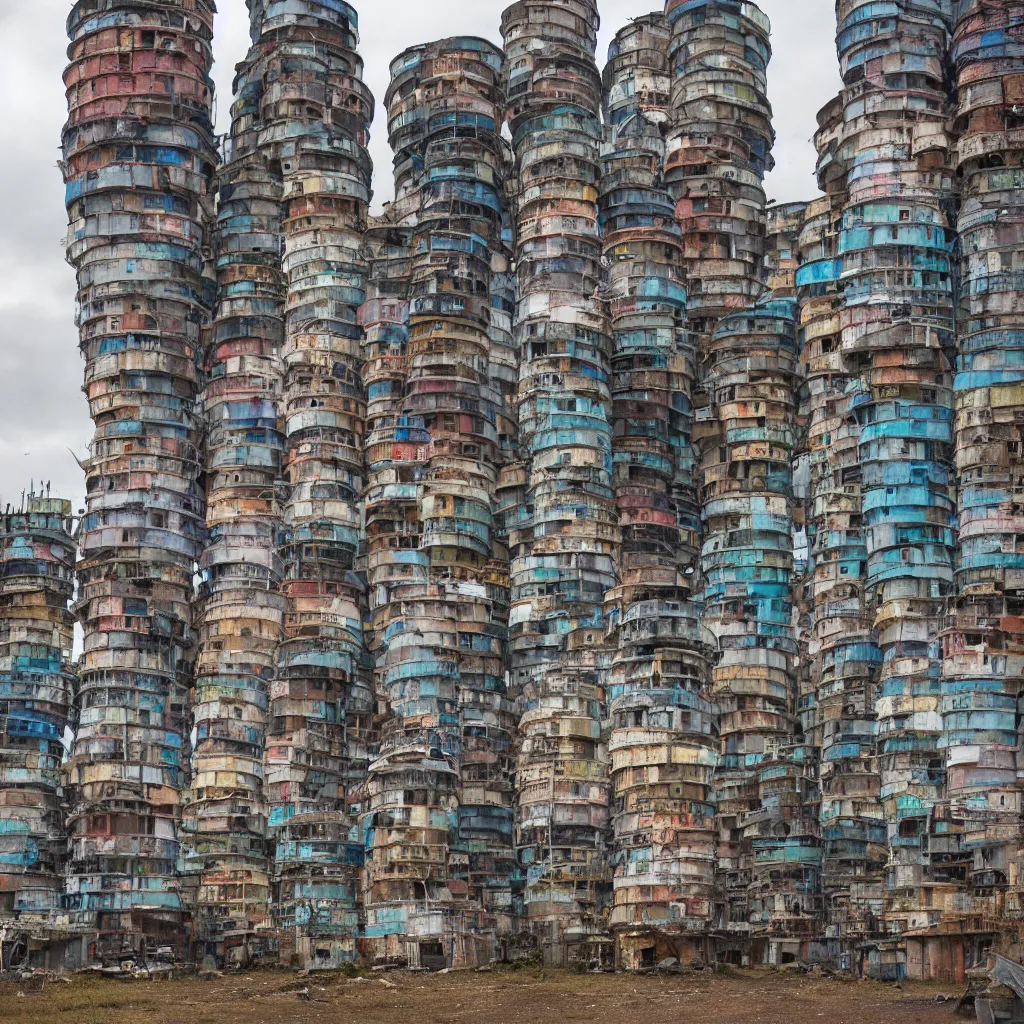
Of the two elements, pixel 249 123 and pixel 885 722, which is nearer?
pixel 885 722

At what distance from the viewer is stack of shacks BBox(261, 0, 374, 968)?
13812cm

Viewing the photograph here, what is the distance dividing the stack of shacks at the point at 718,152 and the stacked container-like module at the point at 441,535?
12454 mm

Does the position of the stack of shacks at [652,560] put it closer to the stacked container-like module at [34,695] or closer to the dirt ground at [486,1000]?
the dirt ground at [486,1000]

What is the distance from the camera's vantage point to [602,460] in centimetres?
15525

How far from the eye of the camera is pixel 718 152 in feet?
563

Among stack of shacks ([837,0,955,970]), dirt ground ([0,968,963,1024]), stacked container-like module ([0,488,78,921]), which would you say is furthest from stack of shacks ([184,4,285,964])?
stack of shacks ([837,0,955,970])

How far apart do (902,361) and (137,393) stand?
4725 centimetres

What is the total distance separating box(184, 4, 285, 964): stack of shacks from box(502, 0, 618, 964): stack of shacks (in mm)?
15476

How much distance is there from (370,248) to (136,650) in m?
35.0

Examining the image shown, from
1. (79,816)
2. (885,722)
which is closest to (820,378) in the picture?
(885,722)

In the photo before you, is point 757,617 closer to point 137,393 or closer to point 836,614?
point 836,614

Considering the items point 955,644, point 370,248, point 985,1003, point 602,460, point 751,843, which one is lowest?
point 985,1003

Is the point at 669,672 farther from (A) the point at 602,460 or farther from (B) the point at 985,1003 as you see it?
(B) the point at 985,1003

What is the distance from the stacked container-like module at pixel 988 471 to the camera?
126625 mm
